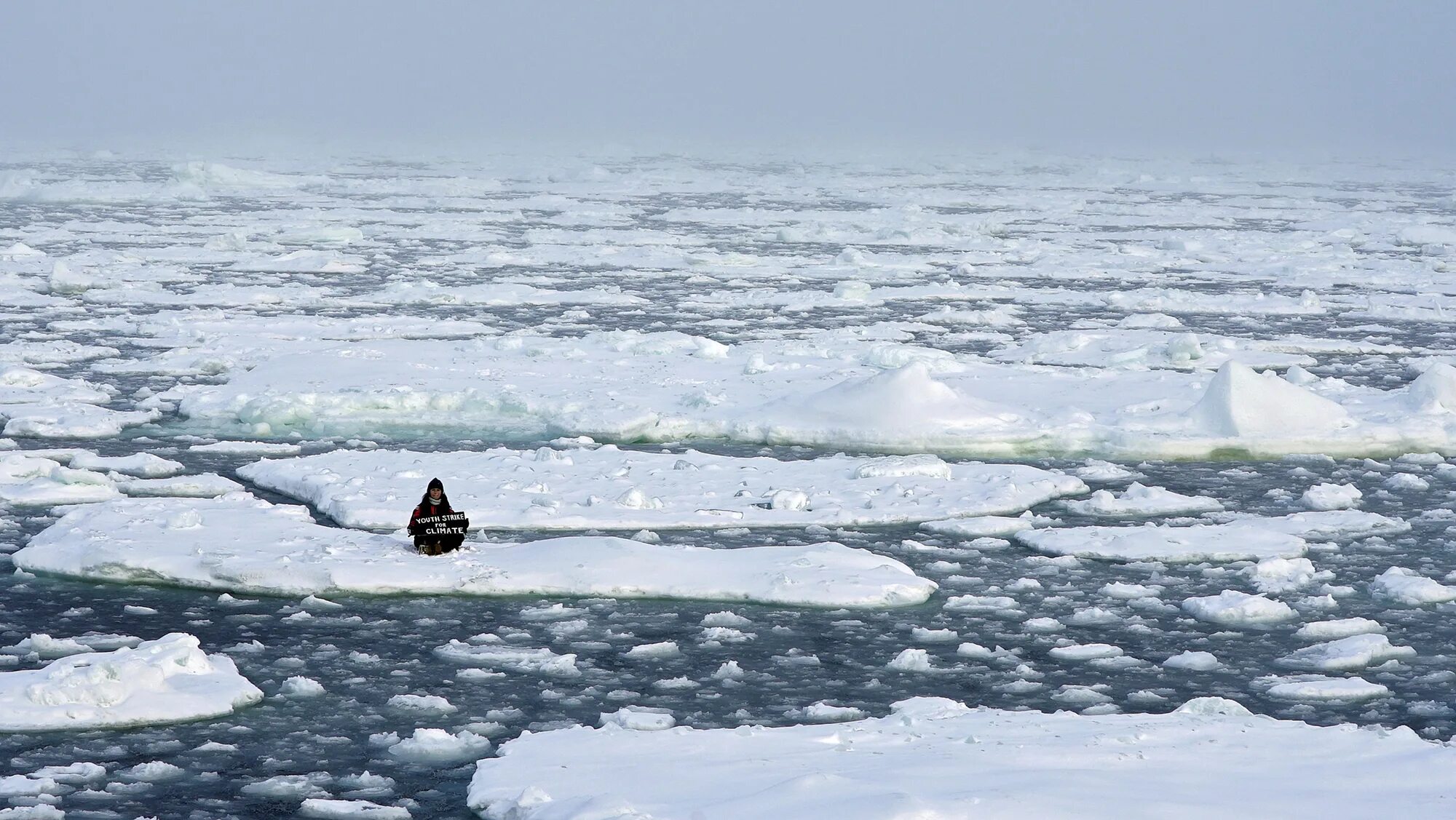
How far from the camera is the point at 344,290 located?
66.1ft

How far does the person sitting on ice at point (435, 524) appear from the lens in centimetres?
871

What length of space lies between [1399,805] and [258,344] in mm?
12235

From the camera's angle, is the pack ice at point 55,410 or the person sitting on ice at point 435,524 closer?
the person sitting on ice at point 435,524

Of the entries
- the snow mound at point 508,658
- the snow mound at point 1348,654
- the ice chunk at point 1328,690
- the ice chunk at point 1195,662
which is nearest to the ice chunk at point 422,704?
the snow mound at point 508,658

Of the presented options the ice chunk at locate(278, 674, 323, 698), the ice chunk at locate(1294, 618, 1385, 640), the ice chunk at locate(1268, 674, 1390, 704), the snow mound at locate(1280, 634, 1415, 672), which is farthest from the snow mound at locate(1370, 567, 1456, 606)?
the ice chunk at locate(278, 674, 323, 698)

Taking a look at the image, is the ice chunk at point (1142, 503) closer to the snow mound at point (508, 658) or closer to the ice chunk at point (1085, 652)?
the ice chunk at point (1085, 652)

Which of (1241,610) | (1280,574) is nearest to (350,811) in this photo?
(1241,610)

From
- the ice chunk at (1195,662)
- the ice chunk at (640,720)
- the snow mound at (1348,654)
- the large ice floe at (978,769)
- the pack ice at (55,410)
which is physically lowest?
the large ice floe at (978,769)

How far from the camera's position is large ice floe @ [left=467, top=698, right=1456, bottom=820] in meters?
5.36

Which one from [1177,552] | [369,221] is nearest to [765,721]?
[1177,552]

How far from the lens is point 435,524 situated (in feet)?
28.6

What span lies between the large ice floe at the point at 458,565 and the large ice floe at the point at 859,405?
3.14 m

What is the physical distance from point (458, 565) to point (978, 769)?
359 cm

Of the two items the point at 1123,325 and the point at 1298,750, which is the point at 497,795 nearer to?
the point at 1298,750
